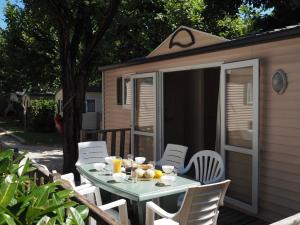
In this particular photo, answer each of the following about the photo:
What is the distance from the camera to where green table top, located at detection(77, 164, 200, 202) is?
3781 mm

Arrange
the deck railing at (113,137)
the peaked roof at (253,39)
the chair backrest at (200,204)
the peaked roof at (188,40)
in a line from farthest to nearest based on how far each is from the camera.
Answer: the deck railing at (113,137) → the peaked roof at (188,40) → the peaked roof at (253,39) → the chair backrest at (200,204)

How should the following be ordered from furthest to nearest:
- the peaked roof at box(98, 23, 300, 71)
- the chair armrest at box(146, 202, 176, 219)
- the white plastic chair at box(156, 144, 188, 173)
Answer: the white plastic chair at box(156, 144, 188, 173), the peaked roof at box(98, 23, 300, 71), the chair armrest at box(146, 202, 176, 219)

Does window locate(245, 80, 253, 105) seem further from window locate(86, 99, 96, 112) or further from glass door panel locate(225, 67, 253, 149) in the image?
window locate(86, 99, 96, 112)

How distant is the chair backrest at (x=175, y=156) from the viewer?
5.71 meters

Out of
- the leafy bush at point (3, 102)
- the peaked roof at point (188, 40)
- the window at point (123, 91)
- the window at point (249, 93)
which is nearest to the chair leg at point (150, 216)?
the window at point (249, 93)

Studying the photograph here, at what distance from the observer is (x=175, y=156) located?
584 centimetres

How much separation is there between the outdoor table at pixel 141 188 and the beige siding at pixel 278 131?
1301 mm

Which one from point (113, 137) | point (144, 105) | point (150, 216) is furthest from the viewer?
point (113, 137)

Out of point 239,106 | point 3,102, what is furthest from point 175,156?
point 3,102

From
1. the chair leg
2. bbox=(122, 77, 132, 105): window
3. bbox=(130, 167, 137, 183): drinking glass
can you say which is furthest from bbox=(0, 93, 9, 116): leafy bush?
the chair leg

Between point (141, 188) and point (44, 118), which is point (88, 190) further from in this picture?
point (44, 118)

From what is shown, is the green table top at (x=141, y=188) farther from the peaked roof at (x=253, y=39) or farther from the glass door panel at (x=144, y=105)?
the glass door panel at (x=144, y=105)

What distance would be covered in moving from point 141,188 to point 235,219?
1.78 metres

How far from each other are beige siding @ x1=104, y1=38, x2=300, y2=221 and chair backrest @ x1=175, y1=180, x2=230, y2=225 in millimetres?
1568
